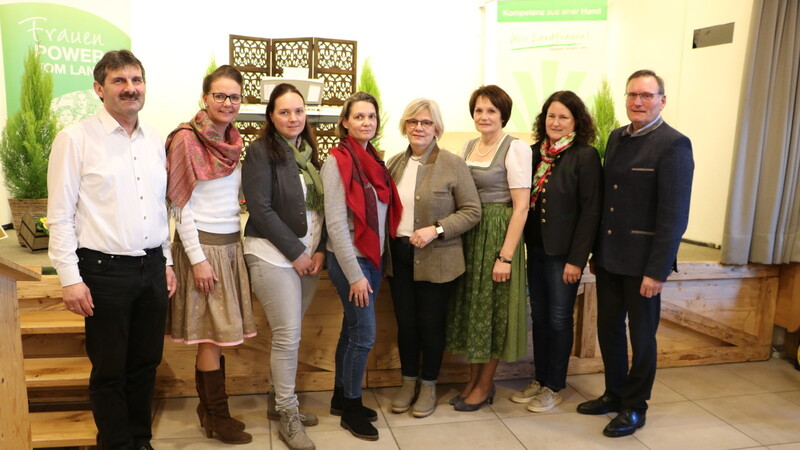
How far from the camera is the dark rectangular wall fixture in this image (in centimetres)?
434

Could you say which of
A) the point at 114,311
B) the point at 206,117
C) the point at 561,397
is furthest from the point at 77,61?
the point at 561,397

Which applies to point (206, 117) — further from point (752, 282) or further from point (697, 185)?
point (697, 185)

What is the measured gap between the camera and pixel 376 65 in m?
6.49

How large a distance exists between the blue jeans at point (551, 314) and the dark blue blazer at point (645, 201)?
0.72 feet

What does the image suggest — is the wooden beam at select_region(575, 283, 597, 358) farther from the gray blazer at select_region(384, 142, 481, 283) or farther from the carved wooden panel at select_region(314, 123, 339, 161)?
the carved wooden panel at select_region(314, 123, 339, 161)

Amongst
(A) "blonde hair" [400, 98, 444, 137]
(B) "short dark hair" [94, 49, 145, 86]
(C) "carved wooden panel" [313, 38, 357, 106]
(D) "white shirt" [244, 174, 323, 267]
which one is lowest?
(D) "white shirt" [244, 174, 323, 267]

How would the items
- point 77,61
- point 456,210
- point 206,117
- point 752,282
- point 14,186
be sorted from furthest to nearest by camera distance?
point 77,61, point 14,186, point 752,282, point 456,210, point 206,117

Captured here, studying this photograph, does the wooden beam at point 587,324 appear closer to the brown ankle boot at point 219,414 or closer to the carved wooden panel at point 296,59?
the brown ankle boot at point 219,414

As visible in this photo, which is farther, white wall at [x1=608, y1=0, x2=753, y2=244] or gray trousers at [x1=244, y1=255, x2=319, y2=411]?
white wall at [x1=608, y1=0, x2=753, y2=244]

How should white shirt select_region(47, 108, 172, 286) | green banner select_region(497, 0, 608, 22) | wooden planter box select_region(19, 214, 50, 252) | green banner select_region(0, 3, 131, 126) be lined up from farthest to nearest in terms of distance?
green banner select_region(497, 0, 608, 22), green banner select_region(0, 3, 131, 126), wooden planter box select_region(19, 214, 50, 252), white shirt select_region(47, 108, 172, 286)

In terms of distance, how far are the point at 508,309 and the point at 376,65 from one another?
170 inches

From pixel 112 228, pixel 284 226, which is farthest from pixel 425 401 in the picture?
pixel 112 228

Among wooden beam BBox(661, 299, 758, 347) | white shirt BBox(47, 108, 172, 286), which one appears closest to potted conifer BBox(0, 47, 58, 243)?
white shirt BBox(47, 108, 172, 286)

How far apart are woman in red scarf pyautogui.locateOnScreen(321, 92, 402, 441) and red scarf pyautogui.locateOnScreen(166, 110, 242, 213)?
410mm
